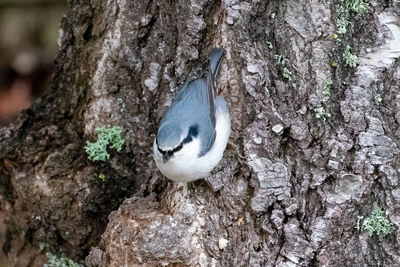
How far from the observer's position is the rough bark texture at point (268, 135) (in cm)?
290

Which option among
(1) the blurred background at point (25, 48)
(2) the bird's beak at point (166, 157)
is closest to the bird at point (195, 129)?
(2) the bird's beak at point (166, 157)

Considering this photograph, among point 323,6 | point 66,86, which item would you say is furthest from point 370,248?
point 66,86

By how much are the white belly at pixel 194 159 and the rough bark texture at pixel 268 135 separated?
5 cm

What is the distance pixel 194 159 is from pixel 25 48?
13.0ft

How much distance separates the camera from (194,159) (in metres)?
2.98

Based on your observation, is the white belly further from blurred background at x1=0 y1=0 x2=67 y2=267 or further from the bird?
blurred background at x1=0 y1=0 x2=67 y2=267

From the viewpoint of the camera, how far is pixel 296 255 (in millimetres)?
→ 2863

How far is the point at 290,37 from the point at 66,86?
51.1 inches

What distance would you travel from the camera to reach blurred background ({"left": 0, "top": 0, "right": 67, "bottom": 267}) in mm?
6301

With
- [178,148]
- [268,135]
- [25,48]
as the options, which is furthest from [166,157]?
[25,48]

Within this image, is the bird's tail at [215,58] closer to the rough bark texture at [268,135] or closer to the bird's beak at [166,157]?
the rough bark texture at [268,135]

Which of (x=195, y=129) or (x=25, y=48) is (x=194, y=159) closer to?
(x=195, y=129)

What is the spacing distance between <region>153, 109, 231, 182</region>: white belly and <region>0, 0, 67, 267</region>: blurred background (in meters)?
3.65

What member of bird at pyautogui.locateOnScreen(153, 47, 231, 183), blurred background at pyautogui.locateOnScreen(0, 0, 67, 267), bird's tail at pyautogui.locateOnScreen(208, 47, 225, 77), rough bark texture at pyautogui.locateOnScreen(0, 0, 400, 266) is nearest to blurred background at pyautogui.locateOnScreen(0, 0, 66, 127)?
blurred background at pyautogui.locateOnScreen(0, 0, 67, 267)
